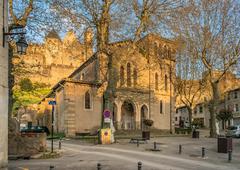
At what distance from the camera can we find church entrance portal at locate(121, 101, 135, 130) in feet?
142

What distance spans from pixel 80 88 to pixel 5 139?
27.0 m

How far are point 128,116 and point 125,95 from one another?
10.7 ft

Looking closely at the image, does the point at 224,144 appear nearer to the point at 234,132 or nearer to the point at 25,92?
the point at 234,132

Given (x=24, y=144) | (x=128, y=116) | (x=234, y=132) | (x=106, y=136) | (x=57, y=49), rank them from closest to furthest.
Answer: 1. (x=24, y=144)
2. (x=57, y=49)
3. (x=106, y=136)
4. (x=234, y=132)
5. (x=128, y=116)

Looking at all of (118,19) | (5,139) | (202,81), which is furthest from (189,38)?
(5,139)

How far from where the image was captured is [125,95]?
42.7m

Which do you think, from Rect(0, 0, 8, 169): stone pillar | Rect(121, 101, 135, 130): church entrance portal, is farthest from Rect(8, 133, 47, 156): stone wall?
Rect(121, 101, 135, 130): church entrance portal

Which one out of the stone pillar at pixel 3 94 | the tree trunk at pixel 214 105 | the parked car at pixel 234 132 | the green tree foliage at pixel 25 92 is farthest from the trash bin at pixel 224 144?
the parked car at pixel 234 132

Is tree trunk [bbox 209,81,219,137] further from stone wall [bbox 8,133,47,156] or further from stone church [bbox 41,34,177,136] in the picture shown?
stone wall [bbox 8,133,47,156]

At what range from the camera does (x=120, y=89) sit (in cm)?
4203

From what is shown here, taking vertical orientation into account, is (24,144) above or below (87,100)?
below

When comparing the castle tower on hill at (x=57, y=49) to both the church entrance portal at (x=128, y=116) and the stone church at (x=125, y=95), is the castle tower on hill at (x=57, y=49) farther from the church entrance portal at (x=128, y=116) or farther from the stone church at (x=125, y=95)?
the church entrance portal at (x=128, y=116)

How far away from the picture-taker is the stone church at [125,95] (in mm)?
36312

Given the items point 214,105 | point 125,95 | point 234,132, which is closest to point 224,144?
point 214,105
